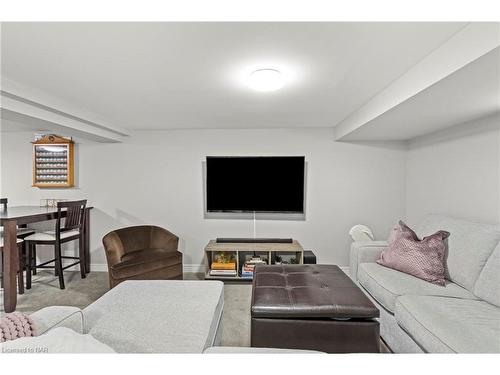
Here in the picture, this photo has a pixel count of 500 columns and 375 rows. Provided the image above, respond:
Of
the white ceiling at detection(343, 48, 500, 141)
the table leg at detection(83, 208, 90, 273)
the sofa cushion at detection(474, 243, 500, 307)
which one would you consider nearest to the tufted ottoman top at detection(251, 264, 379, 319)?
the sofa cushion at detection(474, 243, 500, 307)

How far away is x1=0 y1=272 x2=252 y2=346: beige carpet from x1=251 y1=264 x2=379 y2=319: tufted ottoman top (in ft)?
1.58

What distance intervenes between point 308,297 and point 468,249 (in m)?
1.36

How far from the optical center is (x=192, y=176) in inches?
147

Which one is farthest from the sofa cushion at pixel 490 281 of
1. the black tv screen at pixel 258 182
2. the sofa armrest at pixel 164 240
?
the sofa armrest at pixel 164 240

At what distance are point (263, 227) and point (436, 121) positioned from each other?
7.88 feet

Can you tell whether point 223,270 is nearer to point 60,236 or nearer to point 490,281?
point 60,236

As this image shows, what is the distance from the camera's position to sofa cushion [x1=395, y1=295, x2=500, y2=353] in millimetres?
1224

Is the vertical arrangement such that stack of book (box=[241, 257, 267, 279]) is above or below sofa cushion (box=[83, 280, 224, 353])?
below

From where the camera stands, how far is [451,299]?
171cm

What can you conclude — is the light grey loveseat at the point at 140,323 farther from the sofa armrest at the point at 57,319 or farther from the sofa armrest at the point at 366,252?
the sofa armrest at the point at 366,252

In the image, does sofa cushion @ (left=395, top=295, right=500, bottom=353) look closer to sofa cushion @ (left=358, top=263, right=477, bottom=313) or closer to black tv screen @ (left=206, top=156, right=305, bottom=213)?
sofa cushion @ (left=358, top=263, right=477, bottom=313)

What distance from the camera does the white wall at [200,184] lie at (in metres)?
3.60

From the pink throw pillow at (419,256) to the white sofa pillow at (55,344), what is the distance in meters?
2.30
